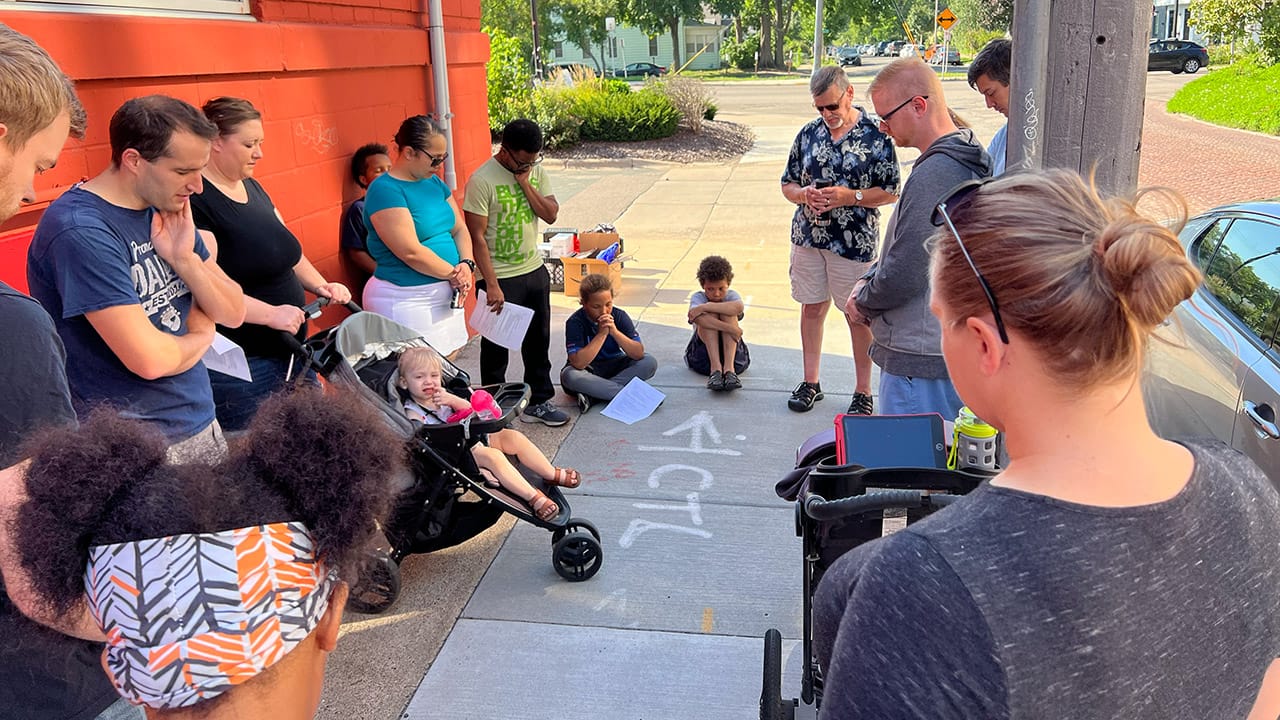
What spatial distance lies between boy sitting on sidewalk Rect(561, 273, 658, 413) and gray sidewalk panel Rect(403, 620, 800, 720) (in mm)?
2458

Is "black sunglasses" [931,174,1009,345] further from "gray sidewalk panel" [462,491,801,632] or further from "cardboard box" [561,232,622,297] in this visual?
"cardboard box" [561,232,622,297]

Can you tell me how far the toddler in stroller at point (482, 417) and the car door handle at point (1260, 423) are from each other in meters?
2.63


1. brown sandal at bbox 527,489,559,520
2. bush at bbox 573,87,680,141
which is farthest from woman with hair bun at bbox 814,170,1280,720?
bush at bbox 573,87,680,141

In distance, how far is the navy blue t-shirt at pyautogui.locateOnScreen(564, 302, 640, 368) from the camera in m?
6.18

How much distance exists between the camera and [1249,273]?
3.96 metres

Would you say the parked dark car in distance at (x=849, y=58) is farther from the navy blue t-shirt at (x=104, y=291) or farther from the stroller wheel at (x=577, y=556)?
the navy blue t-shirt at (x=104, y=291)

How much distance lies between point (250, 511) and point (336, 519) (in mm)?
110

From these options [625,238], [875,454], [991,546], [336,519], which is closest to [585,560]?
[875,454]

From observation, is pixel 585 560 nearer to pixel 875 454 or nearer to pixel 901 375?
pixel 901 375

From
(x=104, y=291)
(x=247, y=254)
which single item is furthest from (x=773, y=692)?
(x=247, y=254)

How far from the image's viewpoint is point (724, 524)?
4594 mm

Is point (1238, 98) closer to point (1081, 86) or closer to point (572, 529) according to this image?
point (1081, 86)

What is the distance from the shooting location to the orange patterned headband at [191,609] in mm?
1233

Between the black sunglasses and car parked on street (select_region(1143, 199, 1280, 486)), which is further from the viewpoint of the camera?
car parked on street (select_region(1143, 199, 1280, 486))
